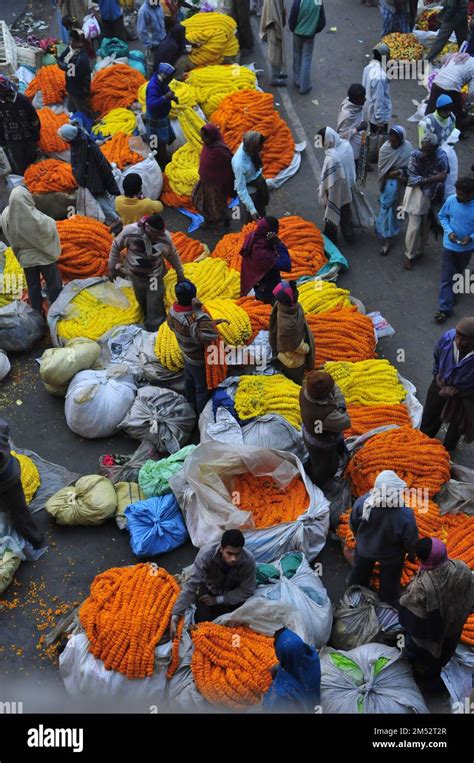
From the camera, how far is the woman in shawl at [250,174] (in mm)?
8039

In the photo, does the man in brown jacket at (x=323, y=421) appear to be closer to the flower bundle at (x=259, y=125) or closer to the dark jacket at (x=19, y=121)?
the flower bundle at (x=259, y=125)

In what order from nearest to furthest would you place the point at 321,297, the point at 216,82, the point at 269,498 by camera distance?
the point at 269,498 < the point at 321,297 < the point at 216,82

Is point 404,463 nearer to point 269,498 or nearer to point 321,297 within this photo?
point 269,498

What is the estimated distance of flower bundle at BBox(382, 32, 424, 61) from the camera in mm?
11406

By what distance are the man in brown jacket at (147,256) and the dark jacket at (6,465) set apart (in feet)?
7.31

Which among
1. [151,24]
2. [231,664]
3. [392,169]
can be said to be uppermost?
[151,24]

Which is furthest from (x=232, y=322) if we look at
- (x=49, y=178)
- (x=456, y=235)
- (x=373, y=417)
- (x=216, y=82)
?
(x=216, y=82)

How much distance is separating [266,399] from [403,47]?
22.9ft

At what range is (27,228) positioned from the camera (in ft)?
24.3

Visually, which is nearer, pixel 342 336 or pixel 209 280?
pixel 342 336

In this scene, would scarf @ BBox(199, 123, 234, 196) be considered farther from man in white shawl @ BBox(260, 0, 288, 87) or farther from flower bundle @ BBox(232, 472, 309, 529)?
flower bundle @ BBox(232, 472, 309, 529)

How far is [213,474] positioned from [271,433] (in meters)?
0.55

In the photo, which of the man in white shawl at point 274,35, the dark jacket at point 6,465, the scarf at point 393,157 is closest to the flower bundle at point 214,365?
the dark jacket at point 6,465

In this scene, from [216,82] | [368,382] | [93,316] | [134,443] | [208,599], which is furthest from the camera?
[216,82]
